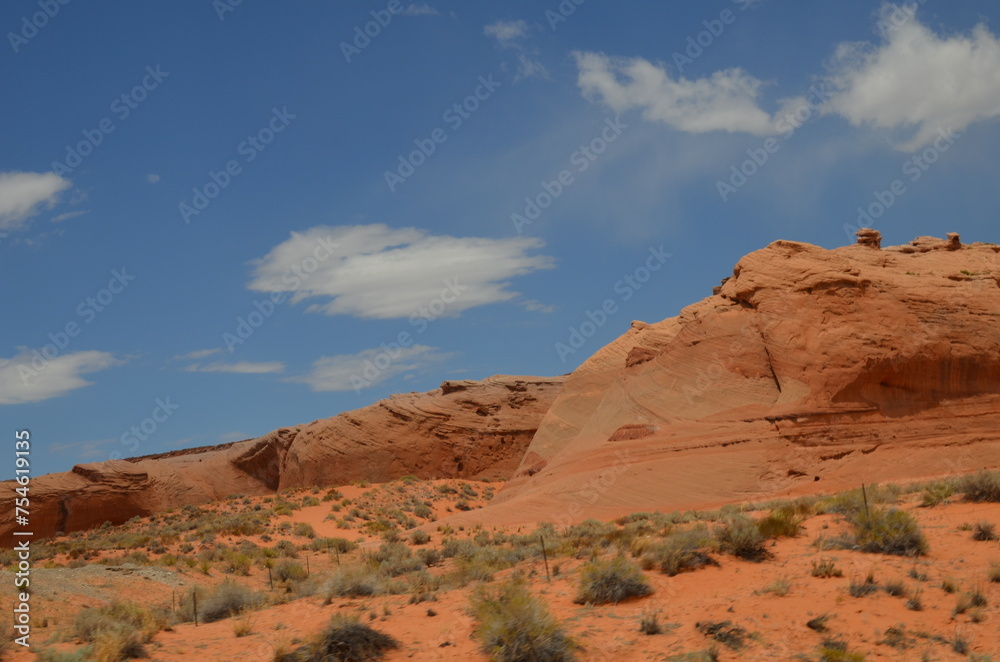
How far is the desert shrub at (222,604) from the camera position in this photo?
12.5 metres

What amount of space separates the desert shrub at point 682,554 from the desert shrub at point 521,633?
8.61ft

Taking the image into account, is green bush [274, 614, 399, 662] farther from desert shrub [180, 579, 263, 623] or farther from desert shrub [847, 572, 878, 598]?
desert shrub [847, 572, 878, 598]

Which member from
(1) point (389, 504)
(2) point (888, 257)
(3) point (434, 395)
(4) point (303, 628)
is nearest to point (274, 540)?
(1) point (389, 504)

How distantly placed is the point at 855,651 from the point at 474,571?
20.8 ft

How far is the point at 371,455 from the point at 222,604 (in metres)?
26.8

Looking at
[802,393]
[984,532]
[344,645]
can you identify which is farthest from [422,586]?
[802,393]

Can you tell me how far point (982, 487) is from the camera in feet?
44.6

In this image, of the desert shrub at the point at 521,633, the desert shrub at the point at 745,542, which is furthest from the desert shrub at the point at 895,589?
the desert shrub at the point at 521,633

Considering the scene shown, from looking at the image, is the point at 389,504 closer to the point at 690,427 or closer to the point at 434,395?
the point at 434,395

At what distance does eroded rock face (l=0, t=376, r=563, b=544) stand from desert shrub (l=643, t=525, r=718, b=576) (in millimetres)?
27525

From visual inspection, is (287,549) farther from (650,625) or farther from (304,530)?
(650,625)

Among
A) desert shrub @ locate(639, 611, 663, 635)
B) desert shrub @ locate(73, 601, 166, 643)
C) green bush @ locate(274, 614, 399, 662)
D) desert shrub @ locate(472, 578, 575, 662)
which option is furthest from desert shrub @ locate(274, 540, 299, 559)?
desert shrub @ locate(639, 611, 663, 635)

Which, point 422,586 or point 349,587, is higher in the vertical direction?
point 349,587

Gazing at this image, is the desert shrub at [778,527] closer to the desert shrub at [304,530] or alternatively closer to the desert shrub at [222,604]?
the desert shrub at [222,604]
